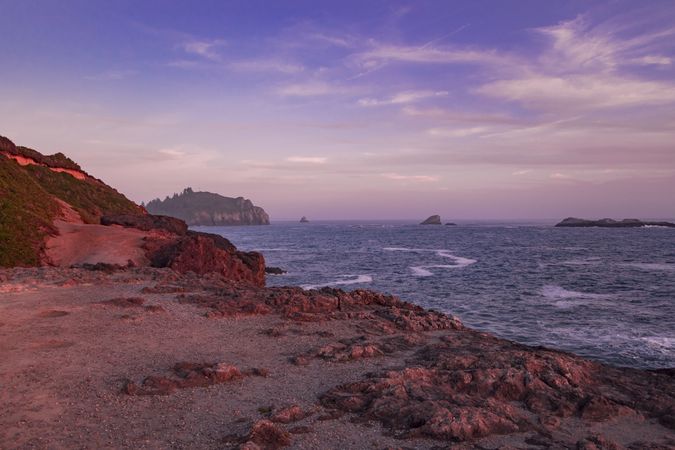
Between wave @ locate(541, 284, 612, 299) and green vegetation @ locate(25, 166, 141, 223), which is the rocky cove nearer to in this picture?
wave @ locate(541, 284, 612, 299)

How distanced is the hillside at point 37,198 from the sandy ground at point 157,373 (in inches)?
464

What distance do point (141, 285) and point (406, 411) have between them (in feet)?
55.1

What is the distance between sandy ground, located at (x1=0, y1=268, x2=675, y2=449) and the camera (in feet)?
29.6

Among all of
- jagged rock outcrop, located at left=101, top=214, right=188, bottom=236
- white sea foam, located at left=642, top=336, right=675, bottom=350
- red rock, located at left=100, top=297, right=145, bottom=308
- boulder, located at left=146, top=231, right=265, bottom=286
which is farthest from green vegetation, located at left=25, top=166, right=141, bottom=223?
white sea foam, located at left=642, top=336, right=675, bottom=350

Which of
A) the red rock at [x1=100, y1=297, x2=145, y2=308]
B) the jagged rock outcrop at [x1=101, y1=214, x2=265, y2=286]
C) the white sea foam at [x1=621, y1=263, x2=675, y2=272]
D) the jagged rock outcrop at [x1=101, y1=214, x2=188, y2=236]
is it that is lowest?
the white sea foam at [x1=621, y1=263, x2=675, y2=272]

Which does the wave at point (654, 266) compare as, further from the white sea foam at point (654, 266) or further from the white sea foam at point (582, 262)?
the white sea foam at point (582, 262)

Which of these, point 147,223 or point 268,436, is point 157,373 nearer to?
point 268,436

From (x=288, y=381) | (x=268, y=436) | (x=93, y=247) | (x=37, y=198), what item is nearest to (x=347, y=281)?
(x=93, y=247)

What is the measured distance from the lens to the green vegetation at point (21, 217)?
2955cm

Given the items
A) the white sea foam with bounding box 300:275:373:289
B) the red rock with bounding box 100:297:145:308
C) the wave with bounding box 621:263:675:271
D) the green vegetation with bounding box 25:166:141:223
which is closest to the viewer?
the red rock with bounding box 100:297:145:308

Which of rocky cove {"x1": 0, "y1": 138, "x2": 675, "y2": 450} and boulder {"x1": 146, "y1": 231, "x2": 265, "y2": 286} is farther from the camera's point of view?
boulder {"x1": 146, "y1": 231, "x2": 265, "y2": 286}

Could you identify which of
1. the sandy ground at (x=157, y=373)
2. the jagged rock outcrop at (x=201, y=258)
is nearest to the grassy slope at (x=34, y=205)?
the jagged rock outcrop at (x=201, y=258)

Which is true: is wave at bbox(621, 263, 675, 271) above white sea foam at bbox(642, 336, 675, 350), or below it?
above

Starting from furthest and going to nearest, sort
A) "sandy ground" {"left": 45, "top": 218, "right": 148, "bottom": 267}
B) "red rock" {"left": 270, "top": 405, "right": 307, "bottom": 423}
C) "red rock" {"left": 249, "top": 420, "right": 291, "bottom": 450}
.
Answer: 1. "sandy ground" {"left": 45, "top": 218, "right": 148, "bottom": 267}
2. "red rock" {"left": 270, "top": 405, "right": 307, "bottom": 423}
3. "red rock" {"left": 249, "top": 420, "right": 291, "bottom": 450}
